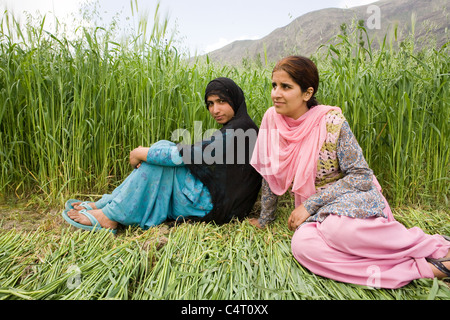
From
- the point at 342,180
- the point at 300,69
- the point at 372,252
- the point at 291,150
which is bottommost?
the point at 372,252

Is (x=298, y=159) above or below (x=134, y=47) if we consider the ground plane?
below

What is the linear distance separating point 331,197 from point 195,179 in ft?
2.75

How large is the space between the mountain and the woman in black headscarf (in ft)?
2.58

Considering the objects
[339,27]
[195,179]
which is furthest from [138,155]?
[339,27]

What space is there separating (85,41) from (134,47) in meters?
0.36

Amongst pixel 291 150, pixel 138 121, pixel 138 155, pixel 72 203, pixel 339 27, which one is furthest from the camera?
pixel 339 27

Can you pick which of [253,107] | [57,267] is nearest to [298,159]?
[253,107]

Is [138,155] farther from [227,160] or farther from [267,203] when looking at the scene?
[267,203]

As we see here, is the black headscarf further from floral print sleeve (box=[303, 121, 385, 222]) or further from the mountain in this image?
the mountain

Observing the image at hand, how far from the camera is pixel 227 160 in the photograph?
1780 mm

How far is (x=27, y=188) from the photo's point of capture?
7.45 ft

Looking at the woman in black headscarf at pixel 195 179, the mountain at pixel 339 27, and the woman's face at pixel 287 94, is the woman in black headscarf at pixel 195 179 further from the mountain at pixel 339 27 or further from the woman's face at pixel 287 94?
the mountain at pixel 339 27

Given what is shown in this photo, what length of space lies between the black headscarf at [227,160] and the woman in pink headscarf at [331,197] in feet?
0.56

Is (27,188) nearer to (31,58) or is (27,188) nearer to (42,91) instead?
(42,91)
